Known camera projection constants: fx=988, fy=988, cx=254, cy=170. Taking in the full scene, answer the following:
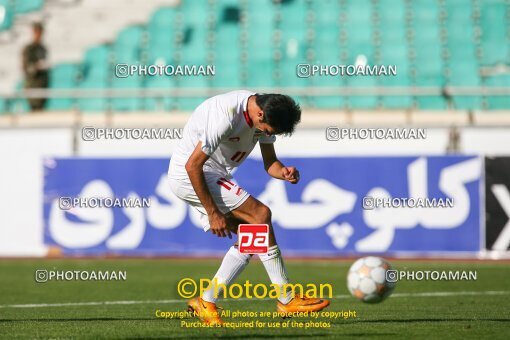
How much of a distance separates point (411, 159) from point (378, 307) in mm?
6768

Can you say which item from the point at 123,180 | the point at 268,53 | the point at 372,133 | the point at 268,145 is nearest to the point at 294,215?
the point at 372,133

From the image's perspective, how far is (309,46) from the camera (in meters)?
21.0

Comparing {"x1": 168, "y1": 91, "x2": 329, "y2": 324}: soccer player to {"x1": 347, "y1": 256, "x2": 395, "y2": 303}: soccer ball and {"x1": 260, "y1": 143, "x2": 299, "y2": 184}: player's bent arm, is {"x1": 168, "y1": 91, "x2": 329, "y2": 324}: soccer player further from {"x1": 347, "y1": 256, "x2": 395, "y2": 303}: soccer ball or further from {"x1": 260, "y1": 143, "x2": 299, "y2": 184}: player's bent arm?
{"x1": 347, "y1": 256, "x2": 395, "y2": 303}: soccer ball

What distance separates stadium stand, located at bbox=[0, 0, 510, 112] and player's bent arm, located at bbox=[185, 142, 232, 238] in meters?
12.2

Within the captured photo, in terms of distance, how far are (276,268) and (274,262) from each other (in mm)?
54

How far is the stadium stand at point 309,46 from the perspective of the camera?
20.5 m

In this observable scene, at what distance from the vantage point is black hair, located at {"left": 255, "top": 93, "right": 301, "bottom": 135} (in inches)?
297

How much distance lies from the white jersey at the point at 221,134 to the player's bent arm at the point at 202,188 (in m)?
0.07

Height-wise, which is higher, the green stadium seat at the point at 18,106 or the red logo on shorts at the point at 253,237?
the red logo on shorts at the point at 253,237

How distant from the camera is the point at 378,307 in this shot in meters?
9.96

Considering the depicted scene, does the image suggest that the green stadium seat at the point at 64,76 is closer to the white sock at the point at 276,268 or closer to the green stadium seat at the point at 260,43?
the green stadium seat at the point at 260,43

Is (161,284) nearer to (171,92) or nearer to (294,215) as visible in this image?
(294,215)

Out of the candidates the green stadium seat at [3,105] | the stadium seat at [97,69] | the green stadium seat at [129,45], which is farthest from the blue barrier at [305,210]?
the green stadium seat at [129,45]

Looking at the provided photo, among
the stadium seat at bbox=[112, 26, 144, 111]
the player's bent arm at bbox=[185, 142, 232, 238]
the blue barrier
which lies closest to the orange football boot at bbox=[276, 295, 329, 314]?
the player's bent arm at bbox=[185, 142, 232, 238]
